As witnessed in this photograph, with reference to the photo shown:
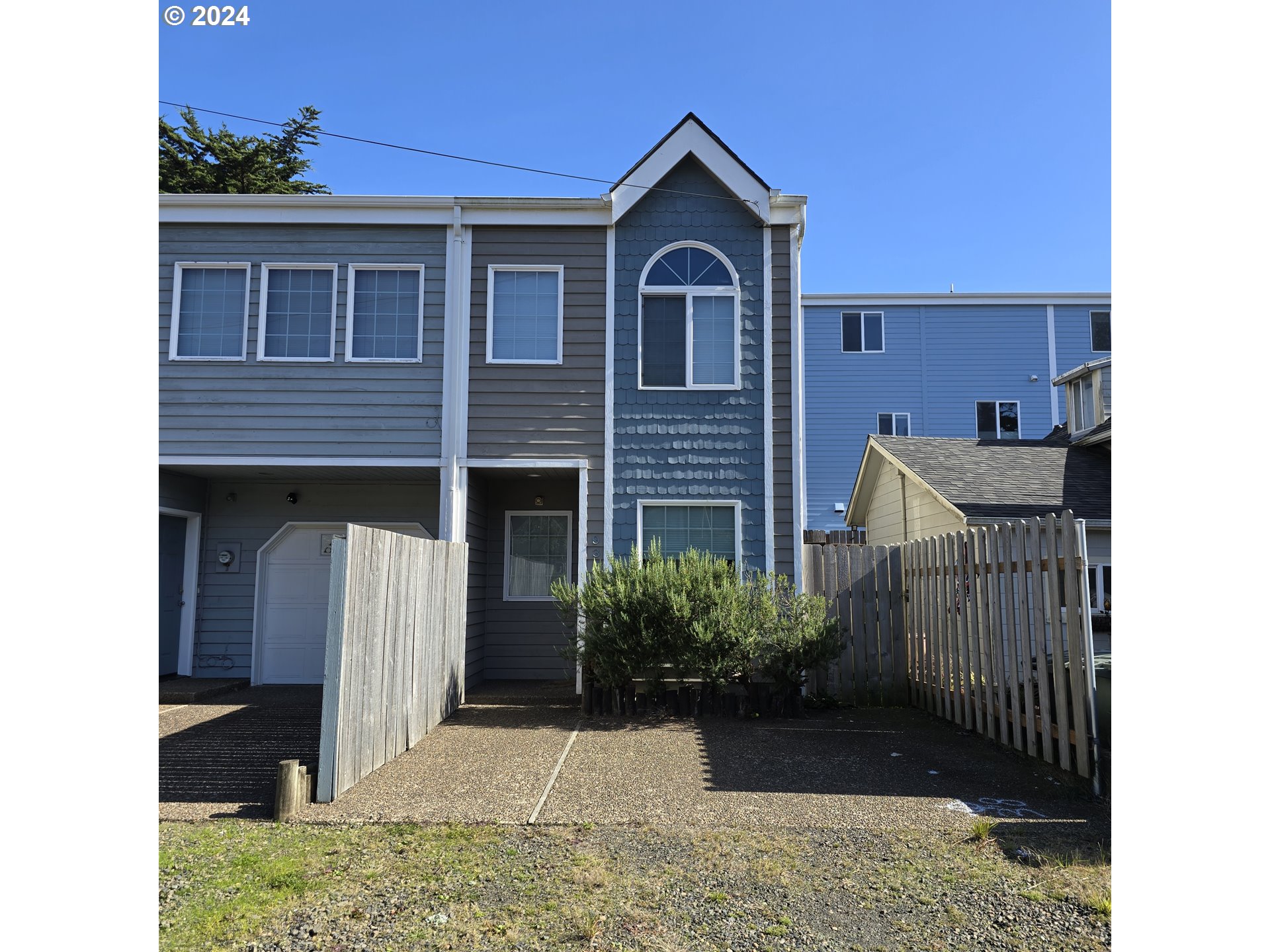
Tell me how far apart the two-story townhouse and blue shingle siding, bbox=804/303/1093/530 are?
1178 cm

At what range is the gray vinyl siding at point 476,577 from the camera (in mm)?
11039

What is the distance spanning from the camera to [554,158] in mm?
10695

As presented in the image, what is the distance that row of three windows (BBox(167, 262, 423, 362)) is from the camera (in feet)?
35.4

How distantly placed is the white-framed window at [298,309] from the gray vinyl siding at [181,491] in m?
2.05

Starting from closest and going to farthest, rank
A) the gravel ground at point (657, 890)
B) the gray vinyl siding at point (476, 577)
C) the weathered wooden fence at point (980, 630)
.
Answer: the gravel ground at point (657, 890) < the weathered wooden fence at point (980, 630) < the gray vinyl siding at point (476, 577)

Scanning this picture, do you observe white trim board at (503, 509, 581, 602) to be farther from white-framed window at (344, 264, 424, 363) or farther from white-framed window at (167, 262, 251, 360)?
white-framed window at (167, 262, 251, 360)

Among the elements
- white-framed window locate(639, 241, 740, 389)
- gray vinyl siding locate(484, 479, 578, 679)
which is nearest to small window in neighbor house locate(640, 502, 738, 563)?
white-framed window locate(639, 241, 740, 389)

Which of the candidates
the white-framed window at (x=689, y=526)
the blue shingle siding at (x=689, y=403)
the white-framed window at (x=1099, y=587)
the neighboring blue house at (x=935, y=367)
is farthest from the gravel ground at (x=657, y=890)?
the neighboring blue house at (x=935, y=367)

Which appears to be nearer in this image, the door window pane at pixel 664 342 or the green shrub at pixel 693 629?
the green shrub at pixel 693 629

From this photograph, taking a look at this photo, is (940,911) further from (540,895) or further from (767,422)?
(767,422)

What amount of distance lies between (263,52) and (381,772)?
6.26 m

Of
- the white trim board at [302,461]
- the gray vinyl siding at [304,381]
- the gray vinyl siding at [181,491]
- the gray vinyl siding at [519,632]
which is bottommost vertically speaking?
the gray vinyl siding at [519,632]

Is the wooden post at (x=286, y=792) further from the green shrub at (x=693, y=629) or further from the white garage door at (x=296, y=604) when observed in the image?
the white garage door at (x=296, y=604)

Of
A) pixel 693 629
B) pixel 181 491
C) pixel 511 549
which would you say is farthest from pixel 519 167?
pixel 693 629
